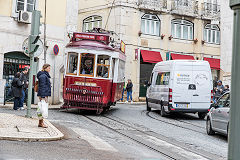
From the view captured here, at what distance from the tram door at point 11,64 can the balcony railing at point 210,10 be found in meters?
19.4

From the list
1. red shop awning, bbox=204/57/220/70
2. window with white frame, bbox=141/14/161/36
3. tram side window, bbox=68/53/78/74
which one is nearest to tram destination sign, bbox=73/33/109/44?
tram side window, bbox=68/53/78/74

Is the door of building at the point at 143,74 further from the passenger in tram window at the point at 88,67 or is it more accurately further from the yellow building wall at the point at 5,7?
the passenger in tram window at the point at 88,67

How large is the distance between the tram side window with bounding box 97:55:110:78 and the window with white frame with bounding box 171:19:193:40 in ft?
60.6

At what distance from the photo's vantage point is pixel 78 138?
29.0ft

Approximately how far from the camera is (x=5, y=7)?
18.4 metres

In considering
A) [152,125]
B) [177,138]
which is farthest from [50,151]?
[152,125]

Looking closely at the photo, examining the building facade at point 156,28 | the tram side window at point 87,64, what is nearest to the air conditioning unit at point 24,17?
the tram side window at point 87,64

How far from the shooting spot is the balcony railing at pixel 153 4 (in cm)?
3070

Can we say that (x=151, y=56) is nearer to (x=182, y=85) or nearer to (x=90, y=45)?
(x=182, y=85)

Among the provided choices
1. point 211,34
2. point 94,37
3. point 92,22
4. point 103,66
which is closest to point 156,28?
point 92,22

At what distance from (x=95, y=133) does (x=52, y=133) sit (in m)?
1.49

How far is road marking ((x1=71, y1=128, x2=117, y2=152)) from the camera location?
7.71 m

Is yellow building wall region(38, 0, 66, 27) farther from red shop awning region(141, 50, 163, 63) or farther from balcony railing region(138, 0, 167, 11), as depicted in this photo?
balcony railing region(138, 0, 167, 11)

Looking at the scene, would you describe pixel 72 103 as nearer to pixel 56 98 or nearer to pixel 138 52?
pixel 56 98
